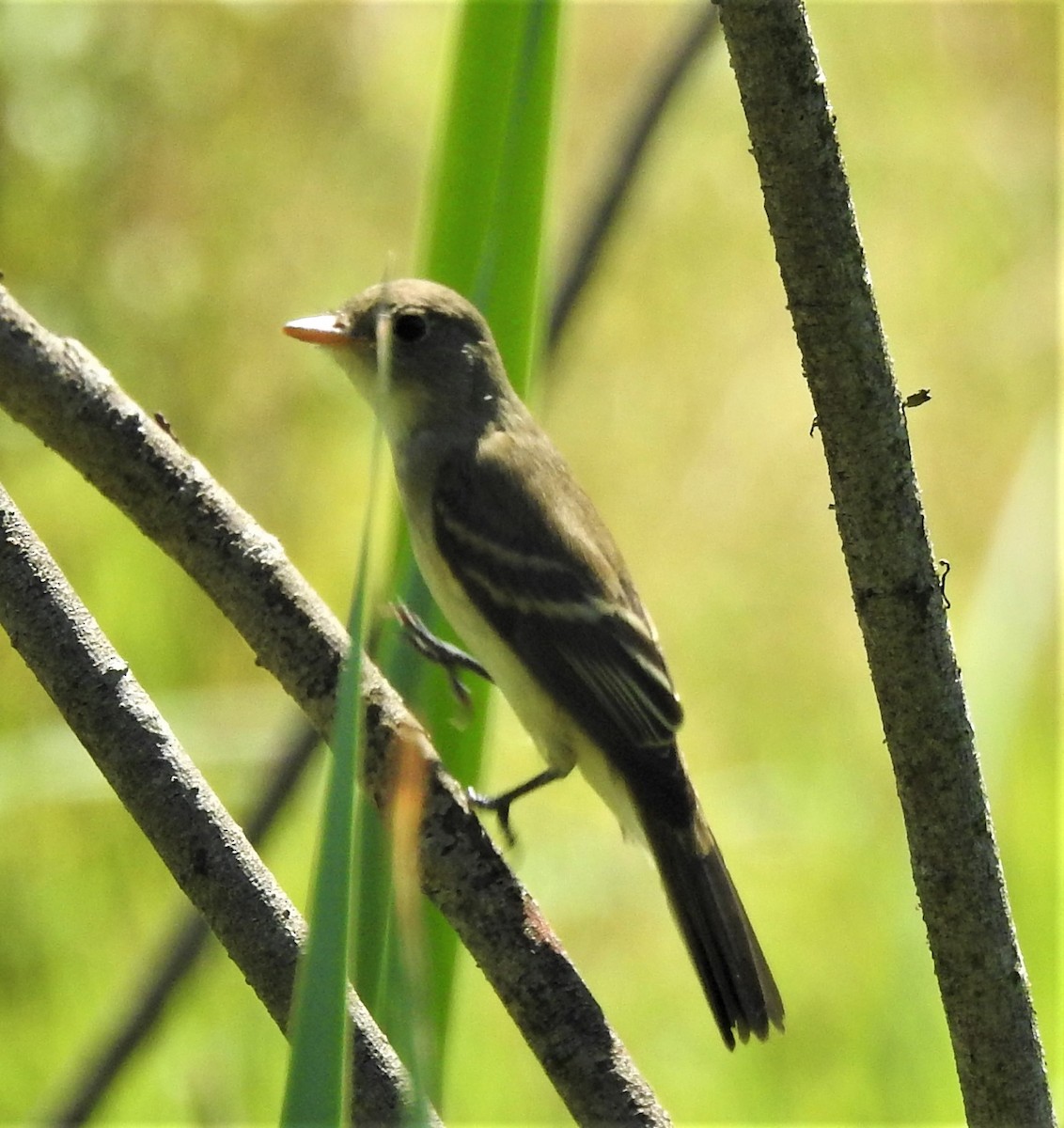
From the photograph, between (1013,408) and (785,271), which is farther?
(1013,408)

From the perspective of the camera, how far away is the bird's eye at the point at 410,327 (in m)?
2.42

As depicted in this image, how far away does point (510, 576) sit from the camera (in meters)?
2.28

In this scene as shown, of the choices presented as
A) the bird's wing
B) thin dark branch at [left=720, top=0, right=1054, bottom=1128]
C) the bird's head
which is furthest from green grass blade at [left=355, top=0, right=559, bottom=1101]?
the bird's head

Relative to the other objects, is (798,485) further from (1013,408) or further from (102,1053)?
(102,1053)

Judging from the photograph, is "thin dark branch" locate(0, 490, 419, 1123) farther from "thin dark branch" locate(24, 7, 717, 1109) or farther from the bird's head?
the bird's head

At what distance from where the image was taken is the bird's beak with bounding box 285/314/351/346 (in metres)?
2.22

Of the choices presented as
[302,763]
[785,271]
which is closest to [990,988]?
[785,271]

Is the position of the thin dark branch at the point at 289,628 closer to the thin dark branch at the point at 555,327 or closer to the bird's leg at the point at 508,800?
the bird's leg at the point at 508,800

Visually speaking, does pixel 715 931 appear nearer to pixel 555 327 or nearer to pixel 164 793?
pixel 555 327

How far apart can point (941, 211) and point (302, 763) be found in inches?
148

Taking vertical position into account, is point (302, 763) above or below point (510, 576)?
below

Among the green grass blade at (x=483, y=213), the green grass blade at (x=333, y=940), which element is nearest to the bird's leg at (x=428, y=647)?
the green grass blade at (x=483, y=213)

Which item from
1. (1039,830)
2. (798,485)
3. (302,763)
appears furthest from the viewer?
(798,485)

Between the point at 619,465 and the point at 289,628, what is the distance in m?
3.62
